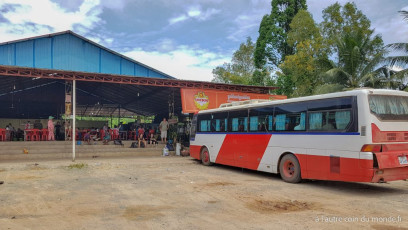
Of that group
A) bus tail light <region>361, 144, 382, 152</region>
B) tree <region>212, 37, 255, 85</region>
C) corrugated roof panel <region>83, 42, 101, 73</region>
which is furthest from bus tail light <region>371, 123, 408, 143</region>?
tree <region>212, 37, 255, 85</region>

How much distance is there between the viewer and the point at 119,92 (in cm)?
2519

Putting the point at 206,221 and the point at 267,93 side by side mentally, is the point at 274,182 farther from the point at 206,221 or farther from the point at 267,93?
the point at 267,93

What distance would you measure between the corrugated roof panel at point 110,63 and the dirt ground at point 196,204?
1426cm

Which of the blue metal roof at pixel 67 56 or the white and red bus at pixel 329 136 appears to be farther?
the blue metal roof at pixel 67 56

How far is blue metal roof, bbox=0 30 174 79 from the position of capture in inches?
816

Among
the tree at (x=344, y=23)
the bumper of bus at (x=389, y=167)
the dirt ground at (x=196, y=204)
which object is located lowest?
the dirt ground at (x=196, y=204)

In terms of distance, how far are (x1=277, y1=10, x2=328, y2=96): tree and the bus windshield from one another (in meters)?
14.3

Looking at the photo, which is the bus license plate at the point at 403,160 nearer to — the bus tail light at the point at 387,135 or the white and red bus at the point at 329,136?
the white and red bus at the point at 329,136

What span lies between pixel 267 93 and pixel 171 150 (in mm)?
7393

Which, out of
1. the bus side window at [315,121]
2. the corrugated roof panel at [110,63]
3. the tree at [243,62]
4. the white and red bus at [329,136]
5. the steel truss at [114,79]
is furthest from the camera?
the tree at [243,62]

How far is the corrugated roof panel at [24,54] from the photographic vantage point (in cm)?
2075

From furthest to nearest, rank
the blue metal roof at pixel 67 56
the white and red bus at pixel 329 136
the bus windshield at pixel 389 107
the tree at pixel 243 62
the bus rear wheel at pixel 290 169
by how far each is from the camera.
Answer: the tree at pixel 243 62, the blue metal roof at pixel 67 56, the bus rear wheel at pixel 290 169, the bus windshield at pixel 389 107, the white and red bus at pixel 329 136

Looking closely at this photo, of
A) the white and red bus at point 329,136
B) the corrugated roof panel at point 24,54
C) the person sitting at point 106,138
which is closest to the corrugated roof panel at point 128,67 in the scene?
the person sitting at point 106,138

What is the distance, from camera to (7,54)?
2044 cm
